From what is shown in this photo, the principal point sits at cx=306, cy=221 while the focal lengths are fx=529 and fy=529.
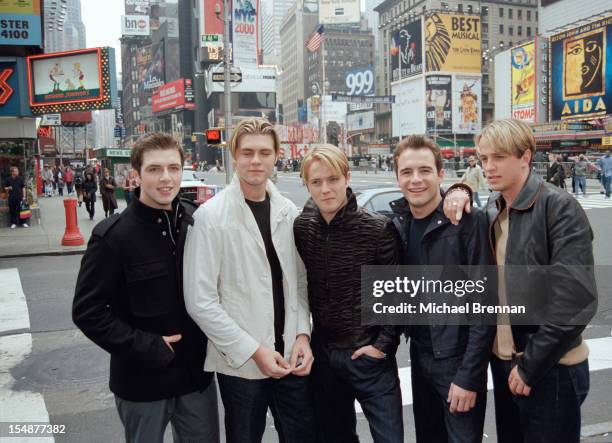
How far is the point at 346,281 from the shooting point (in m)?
2.78

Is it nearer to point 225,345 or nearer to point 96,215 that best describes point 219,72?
point 96,215

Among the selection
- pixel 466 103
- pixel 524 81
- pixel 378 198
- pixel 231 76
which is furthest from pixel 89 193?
pixel 466 103

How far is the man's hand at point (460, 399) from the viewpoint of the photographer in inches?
102

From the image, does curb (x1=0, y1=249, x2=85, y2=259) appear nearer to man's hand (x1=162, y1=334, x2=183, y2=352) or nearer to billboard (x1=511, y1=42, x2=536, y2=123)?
man's hand (x1=162, y1=334, x2=183, y2=352)

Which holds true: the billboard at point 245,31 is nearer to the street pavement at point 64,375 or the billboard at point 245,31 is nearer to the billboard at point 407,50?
the billboard at point 407,50

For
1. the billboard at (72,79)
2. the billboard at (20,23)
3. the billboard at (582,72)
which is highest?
the billboard at (582,72)

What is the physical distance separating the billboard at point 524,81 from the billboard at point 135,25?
Result: 139 meters

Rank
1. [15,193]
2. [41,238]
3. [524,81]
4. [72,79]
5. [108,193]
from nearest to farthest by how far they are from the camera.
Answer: [41,238] → [72,79] → [15,193] → [108,193] → [524,81]

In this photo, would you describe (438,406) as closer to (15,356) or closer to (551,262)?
(551,262)

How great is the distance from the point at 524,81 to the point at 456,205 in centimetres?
7535

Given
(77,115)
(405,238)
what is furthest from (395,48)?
(405,238)

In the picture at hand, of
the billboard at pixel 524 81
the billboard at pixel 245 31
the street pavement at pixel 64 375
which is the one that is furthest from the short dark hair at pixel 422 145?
the billboard at pixel 245 31

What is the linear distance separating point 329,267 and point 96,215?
69.9 feet
